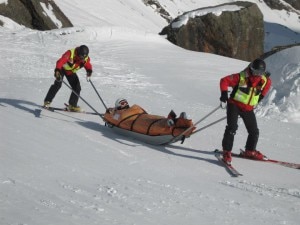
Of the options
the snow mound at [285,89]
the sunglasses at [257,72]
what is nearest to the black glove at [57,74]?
the sunglasses at [257,72]

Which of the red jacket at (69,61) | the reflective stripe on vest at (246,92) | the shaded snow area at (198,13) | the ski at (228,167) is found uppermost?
the shaded snow area at (198,13)

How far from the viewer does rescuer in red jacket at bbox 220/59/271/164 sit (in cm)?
650

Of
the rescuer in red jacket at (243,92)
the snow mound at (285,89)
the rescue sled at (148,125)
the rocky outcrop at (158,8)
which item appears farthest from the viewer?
the rocky outcrop at (158,8)

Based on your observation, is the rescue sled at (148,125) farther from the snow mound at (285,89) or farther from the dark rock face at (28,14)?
the dark rock face at (28,14)

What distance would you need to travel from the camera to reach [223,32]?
21.7 m

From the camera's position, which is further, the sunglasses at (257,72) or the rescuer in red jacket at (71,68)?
the rescuer in red jacket at (71,68)

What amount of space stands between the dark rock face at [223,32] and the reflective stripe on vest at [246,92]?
14.7 metres

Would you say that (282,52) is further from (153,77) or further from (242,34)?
(242,34)

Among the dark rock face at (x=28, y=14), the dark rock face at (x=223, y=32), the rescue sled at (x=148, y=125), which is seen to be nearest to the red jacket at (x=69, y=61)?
the rescue sled at (x=148, y=125)

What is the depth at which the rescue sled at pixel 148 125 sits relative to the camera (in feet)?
23.0

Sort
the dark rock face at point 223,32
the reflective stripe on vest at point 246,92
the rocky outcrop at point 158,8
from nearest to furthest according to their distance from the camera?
the reflective stripe on vest at point 246,92 < the dark rock face at point 223,32 < the rocky outcrop at point 158,8

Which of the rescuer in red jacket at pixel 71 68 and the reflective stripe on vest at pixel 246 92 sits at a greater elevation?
the reflective stripe on vest at pixel 246 92

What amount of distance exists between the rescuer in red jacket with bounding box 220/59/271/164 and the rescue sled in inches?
21.6

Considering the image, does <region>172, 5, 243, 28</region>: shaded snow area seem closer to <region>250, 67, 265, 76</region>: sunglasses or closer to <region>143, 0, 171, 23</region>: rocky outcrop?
<region>250, 67, 265, 76</region>: sunglasses
